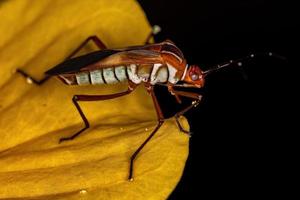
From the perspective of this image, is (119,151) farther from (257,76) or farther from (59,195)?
(257,76)

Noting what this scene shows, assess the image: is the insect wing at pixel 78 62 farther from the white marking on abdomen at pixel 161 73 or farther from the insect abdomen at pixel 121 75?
the white marking on abdomen at pixel 161 73

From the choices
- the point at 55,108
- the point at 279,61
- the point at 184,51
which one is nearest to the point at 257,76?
the point at 279,61

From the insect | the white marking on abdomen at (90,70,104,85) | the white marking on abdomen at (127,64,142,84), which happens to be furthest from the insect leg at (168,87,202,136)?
the white marking on abdomen at (90,70,104,85)

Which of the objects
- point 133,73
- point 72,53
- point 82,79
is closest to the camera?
point 72,53

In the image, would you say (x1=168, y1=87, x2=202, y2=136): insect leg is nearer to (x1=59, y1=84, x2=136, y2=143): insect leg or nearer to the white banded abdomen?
the white banded abdomen

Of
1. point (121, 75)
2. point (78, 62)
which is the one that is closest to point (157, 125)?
point (78, 62)

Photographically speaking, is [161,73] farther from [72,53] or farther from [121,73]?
[72,53]
